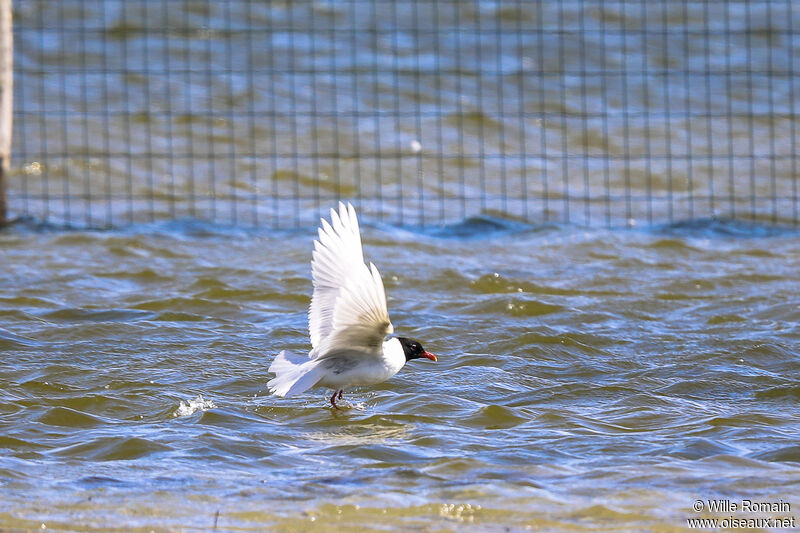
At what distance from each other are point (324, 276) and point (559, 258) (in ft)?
16.3

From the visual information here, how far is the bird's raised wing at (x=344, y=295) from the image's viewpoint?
5.51 m

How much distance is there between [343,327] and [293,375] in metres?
0.43

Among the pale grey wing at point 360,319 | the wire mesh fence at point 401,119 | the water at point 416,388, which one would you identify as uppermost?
the wire mesh fence at point 401,119

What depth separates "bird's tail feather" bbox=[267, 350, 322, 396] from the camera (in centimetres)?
595

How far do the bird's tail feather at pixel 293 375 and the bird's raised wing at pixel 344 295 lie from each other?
0.09 metres

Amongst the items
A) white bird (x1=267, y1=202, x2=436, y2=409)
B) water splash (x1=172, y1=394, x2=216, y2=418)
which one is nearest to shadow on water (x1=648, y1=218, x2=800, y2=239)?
white bird (x1=267, y1=202, x2=436, y2=409)

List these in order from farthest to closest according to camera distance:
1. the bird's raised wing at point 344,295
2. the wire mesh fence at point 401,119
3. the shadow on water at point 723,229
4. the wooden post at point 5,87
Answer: the wire mesh fence at point 401,119 < the shadow on water at point 723,229 < the wooden post at point 5,87 < the bird's raised wing at point 344,295

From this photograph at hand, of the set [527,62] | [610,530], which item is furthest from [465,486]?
[527,62]

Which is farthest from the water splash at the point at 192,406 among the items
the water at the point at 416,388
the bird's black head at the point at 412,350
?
the bird's black head at the point at 412,350

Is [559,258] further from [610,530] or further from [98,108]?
[98,108]

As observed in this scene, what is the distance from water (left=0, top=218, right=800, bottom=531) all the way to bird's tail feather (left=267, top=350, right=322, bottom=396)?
8.6 inches

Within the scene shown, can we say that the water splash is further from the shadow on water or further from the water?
the shadow on water

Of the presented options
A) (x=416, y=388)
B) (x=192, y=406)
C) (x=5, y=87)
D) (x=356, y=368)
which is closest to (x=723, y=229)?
(x=416, y=388)

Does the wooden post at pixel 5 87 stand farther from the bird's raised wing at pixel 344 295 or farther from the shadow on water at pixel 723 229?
the shadow on water at pixel 723 229
